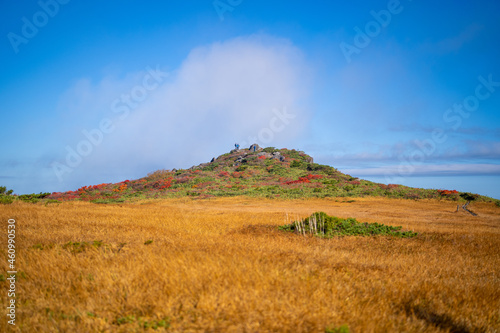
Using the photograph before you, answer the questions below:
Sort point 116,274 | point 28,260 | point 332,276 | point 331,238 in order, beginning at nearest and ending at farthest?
point 116,274
point 332,276
point 28,260
point 331,238

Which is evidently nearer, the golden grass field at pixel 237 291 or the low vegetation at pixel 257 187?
the golden grass field at pixel 237 291

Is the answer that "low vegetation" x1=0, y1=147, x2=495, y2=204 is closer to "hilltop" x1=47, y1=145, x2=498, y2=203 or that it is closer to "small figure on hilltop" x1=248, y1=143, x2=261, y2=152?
"hilltop" x1=47, y1=145, x2=498, y2=203

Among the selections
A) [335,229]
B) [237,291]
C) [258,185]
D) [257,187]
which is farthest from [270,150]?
[237,291]

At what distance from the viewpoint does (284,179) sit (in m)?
53.7

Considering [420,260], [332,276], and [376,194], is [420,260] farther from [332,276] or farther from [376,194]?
[376,194]

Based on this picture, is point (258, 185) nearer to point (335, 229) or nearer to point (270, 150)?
point (335, 229)

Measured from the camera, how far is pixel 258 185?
49312 millimetres

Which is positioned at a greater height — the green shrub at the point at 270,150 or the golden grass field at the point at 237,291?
the green shrub at the point at 270,150

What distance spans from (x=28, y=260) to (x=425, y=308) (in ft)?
28.3

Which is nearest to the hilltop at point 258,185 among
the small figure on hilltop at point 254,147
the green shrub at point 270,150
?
the green shrub at point 270,150

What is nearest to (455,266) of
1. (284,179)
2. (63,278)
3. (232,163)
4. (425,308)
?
(425,308)

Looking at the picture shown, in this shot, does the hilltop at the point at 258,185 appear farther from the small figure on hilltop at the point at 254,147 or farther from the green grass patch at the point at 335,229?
the green grass patch at the point at 335,229

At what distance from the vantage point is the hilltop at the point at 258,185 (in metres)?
39.8

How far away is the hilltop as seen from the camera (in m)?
39.8
